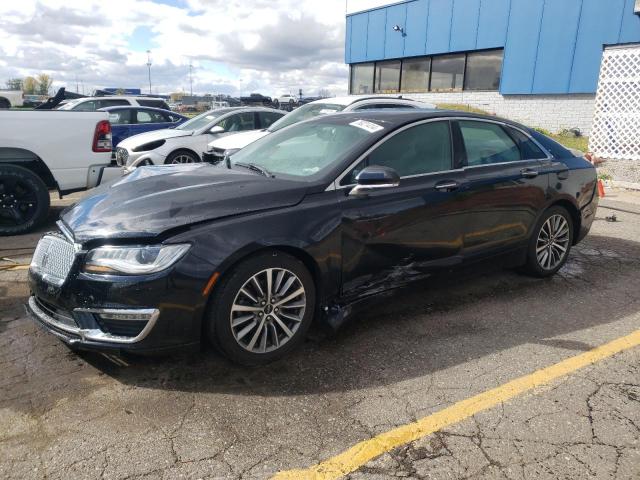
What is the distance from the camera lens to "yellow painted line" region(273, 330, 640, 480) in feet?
7.46

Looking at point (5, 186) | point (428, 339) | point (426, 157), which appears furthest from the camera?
point (5, 186)

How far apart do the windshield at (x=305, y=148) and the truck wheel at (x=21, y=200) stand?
3202 mm

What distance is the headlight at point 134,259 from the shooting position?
2689 millimetres

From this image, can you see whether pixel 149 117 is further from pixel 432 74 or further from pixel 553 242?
pixel 432 74

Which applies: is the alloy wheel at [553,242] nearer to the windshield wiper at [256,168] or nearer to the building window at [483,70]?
the windshield wiper at [256,168]

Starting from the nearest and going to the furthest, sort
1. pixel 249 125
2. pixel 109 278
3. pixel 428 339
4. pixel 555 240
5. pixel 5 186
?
1. pixel 109 278
2. pixel 428 339
3. pixel 555 240
4. pixel 5 186
5. pixel 249 125

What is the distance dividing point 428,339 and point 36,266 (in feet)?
8.68

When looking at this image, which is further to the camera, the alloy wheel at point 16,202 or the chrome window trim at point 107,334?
the alloy wheel at point 16,202

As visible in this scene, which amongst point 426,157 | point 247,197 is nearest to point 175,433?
point 247,197

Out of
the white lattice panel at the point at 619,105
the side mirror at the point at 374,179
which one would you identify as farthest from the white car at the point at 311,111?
the white lattice panel at the point at 619,105

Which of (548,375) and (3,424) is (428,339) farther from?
(3,424)

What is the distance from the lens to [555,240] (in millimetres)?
4723

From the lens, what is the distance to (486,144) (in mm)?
4215

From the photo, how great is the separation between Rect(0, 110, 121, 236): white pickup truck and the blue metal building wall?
53.0ft
